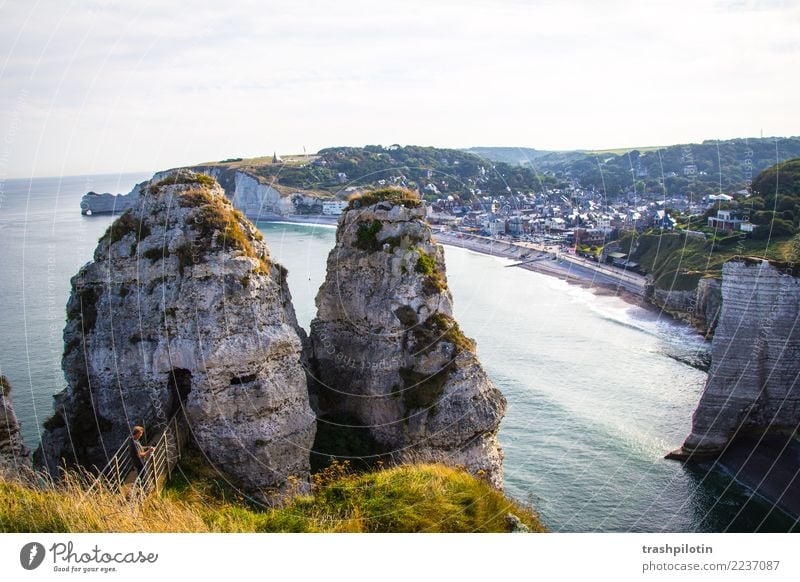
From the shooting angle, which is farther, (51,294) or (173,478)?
(51,294)

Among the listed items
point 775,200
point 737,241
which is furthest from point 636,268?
point 775,200

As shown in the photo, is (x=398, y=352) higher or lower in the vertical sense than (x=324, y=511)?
higher

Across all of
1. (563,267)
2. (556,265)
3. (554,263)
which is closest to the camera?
(563,267)

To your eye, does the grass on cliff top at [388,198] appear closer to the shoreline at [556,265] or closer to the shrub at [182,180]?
the shrub at [182,180]

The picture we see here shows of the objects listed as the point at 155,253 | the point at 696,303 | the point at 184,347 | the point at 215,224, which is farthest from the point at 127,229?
the point at 696,303

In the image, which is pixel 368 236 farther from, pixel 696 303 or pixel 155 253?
pixel 696 303

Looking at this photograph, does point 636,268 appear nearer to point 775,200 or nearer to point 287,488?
point 775,200

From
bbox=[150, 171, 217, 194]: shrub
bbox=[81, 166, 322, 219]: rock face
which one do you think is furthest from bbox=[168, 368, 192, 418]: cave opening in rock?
bbox=[81, 166, 322, 219]: rock face
